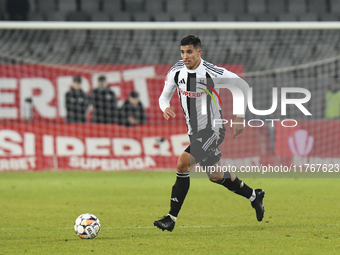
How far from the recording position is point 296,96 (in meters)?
16.4

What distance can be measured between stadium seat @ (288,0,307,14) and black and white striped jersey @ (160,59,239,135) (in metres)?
14.7

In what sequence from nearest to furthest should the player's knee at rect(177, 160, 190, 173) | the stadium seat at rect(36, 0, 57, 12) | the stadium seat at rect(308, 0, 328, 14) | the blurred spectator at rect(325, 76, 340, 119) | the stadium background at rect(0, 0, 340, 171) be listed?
the player's knee at rect(177, 160, 190, 173), the stadium background at rect(0, 0, 340, 171), the blurred spectator at rect(325, 76, 340, 119), the stadium seat at rect(36, 0, 57, 12), the stadium seat at rect(308, 0, 328, 14)

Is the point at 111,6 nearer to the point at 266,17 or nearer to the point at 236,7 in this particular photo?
the point at 236,7

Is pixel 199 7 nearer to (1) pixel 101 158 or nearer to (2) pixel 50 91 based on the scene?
(2) pixel 50 91

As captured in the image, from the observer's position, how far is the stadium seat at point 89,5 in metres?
19.3

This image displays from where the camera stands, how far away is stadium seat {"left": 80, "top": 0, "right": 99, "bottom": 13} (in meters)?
19.3

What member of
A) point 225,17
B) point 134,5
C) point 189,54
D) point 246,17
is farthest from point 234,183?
point 134,5

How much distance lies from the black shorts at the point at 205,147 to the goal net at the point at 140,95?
5.17m

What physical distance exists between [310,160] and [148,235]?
7871 millimetres

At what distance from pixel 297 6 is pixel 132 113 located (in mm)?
9426

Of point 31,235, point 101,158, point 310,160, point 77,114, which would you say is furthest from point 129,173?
point 31,235

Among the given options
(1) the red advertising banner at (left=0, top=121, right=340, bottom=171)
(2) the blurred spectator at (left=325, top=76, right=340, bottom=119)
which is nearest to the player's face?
(1) the red advertising banner at (left=0, top=121, right=340, bottom=171)

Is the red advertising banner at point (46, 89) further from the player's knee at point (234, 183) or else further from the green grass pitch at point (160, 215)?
the player's knee at point (234, 183)

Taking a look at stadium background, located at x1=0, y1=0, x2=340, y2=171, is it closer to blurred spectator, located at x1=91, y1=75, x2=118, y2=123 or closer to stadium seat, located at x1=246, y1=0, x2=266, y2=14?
stadium seat, located at x1=246, y1=0, x2=266, y2=14
